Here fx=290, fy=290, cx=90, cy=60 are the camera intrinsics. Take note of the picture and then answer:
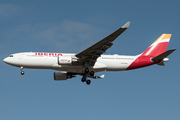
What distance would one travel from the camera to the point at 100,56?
40.6 metres

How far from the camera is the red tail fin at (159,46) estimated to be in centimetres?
4391

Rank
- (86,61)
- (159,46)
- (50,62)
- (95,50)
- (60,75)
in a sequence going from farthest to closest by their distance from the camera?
(159,46), (60,75), (86,61), (50,62), (95,50)

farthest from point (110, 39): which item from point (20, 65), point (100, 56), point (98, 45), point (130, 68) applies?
point (20, 65)

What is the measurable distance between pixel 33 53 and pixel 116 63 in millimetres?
11598

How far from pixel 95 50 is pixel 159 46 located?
12.5 metres

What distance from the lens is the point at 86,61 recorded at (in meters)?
39.8

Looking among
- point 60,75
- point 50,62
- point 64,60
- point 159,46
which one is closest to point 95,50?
point 64,60

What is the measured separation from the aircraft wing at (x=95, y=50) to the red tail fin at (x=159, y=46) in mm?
A: 8527

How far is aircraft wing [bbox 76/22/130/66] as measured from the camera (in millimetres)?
34719

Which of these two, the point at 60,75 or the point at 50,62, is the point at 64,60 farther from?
the point at 60,75

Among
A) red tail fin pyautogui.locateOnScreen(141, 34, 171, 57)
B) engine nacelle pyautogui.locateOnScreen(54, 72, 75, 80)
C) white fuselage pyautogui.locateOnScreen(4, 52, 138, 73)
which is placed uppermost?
red tail fin pyautogui.locateOnScreen(141, 34, 171, 57)

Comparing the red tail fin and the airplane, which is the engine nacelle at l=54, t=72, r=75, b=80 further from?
the red tail fin

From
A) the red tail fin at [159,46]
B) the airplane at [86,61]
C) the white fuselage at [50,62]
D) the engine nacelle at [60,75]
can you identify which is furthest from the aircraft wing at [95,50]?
the red tail fin at [159,46]

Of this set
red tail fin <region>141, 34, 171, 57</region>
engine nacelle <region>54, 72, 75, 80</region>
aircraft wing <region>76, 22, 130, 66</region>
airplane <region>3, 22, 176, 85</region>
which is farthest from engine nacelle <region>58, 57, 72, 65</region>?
red tail fin <region>141, 34, 171, 57</region>
